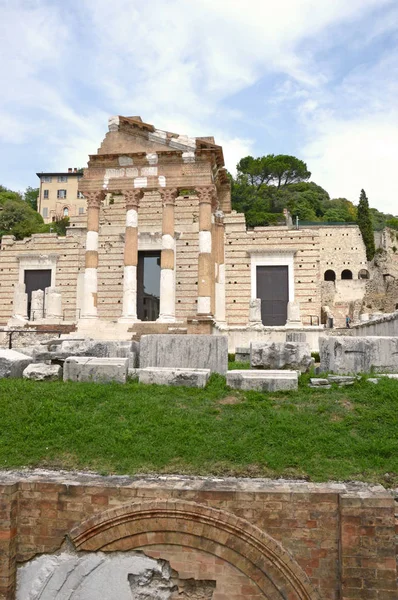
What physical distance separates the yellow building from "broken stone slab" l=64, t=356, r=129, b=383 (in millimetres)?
65560

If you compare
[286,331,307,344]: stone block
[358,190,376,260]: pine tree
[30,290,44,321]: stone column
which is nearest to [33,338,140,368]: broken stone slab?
[286,331,307,344]: stone block

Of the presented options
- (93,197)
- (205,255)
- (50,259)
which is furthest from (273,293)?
(50,259)

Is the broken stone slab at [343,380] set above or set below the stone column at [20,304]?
below

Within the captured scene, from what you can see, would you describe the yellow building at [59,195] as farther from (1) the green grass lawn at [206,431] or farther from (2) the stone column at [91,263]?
(1) the green grass lawn at [206,431]

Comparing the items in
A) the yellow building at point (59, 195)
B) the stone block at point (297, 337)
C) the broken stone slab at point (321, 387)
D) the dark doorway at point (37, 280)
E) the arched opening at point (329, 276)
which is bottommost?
the broken stone slab at point (321, 387)

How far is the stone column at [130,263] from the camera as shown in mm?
20402

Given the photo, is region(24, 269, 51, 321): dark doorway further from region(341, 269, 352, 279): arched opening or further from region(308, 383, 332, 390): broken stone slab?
region(341, 269, 352, 279): arched opening

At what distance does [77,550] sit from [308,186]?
66957mm

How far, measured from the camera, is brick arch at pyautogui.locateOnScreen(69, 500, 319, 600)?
4691 millimetres

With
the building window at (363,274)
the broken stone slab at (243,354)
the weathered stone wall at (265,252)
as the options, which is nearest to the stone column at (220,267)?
the weathered stone wall at (265,252)

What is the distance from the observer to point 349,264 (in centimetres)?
5369

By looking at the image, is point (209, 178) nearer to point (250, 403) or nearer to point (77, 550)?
point (250, 403)

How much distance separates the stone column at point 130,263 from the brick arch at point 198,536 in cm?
1535

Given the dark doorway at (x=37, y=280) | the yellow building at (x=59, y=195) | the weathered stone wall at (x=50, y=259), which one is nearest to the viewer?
the weathered stone wall at (x=50, y=259)
